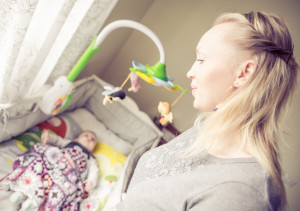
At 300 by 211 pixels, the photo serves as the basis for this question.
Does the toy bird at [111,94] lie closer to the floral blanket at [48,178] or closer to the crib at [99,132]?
the crib at [99,132]

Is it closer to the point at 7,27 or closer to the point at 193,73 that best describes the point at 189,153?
the point at 193,73

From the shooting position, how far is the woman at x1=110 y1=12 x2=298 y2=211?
54 cm

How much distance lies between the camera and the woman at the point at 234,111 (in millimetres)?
541

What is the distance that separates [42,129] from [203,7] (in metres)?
1.63

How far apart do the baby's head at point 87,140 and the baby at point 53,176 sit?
0.07 metres

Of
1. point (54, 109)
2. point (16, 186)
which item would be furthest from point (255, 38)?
point (16, 186)

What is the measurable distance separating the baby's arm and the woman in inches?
33.3

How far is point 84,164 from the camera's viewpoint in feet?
5.05

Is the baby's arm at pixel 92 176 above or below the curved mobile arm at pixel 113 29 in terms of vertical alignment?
below

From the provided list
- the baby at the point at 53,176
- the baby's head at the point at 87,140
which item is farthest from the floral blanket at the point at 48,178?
the baby's head at the point at 87,140

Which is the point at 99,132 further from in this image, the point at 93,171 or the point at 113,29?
the point at 113,29

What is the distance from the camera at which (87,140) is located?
171cm

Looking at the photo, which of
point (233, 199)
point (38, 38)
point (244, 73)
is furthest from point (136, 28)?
point (233, 199)

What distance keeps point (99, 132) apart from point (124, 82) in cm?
105
